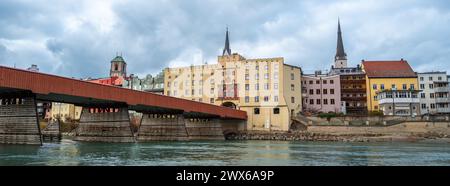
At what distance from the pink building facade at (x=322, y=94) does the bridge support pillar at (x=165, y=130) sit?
36606 mm

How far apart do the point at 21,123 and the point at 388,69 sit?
249ft

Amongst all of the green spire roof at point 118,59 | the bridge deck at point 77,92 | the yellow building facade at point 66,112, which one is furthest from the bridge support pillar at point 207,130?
the green spire roof at point 118,59

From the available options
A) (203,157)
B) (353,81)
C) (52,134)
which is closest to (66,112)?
(52,134)

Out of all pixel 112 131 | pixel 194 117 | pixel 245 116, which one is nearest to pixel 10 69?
pixel 112 131

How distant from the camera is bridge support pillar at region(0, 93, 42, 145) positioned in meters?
33.9

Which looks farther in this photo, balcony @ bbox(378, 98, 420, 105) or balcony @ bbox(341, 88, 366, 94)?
balcony @ bbox(341, 88, 366, 94)

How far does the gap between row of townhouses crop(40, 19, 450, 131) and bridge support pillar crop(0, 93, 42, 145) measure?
5208 cm

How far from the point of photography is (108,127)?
4766 centimetres

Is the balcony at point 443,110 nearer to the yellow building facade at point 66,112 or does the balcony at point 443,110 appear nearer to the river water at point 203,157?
the river water at point 203,157

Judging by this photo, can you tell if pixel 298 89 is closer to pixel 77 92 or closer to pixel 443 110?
pixel 443 110

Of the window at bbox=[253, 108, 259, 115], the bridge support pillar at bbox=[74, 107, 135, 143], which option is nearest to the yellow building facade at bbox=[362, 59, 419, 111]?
the window at bbox=[253, 108, 259, 115]

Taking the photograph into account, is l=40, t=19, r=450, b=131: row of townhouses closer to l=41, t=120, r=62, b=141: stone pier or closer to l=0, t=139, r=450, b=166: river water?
l=41, t=120, r=62, b=141: stone pier
